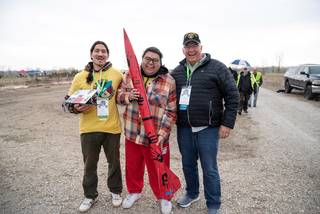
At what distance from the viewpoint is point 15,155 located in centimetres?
512

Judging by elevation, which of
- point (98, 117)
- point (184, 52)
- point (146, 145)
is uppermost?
point (184, 52)

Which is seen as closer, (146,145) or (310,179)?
(146,145)

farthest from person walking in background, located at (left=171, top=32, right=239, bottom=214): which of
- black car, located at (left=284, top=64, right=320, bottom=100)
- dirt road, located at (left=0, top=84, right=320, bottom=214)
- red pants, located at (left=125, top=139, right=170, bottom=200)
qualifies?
black car, located at (left=284, top=64, right=320, bottom=100)

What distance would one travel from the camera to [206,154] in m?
2.75

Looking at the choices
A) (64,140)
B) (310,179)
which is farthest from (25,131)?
(310,179)

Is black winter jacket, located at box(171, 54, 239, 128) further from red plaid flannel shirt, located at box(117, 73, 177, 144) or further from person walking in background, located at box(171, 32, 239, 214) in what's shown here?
red plaid flannel shirt, located at box(117, 73, 177, 144)

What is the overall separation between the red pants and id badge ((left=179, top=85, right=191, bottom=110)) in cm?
58

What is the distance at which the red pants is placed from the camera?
306 cm

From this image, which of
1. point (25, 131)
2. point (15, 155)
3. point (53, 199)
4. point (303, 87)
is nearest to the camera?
point (53, 199)

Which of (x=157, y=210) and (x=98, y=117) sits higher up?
(x=98, y=117)

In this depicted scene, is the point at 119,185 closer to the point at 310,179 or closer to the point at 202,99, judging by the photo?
the point at 202,99

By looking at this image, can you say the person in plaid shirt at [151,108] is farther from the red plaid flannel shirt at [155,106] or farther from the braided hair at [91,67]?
the braided hair at [91,67]

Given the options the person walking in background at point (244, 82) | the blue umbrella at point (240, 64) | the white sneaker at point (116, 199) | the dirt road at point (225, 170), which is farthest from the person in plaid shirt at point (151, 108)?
the blue umbrella at point (240, 64)

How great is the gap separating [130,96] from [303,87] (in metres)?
14.4
